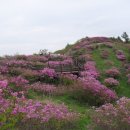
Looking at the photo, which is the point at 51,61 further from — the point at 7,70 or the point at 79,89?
the point at 79,89

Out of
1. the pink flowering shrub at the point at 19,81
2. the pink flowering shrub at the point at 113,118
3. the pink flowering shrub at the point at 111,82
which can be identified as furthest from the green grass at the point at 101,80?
the pink flowering shrub at the point at 113,118

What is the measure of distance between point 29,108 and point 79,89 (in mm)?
9952

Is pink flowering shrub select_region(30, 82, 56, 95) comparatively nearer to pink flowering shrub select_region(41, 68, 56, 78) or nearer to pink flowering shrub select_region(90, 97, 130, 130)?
pink flowering shrub select_region(41, 68, 56, 78)

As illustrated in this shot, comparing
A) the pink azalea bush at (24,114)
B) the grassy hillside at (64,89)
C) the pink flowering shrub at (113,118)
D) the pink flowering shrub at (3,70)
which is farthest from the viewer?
the pink flowering shrub at (3,70)

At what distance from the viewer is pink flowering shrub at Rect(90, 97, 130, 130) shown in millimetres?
13156

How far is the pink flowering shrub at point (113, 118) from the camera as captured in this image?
1316 centimetres

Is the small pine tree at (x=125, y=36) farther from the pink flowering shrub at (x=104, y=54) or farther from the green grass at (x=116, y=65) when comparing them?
the pink flowering shrub at (x=104, y=54)

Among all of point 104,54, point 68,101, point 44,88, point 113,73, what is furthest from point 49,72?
point 104,54

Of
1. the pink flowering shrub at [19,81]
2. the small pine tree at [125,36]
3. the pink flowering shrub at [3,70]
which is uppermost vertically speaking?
the small pine tree at [125,36]

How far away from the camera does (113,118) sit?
13.5 m

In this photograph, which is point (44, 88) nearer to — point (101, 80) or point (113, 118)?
point (101, 80)

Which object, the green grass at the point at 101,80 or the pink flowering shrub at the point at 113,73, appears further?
the pink flowering shrub at the point at 113,73

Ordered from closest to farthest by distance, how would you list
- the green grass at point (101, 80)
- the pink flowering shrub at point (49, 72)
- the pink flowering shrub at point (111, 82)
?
the green grass at point (101, 80)
the pink flowering shrub at point (49, 72)
the pink flowering shrub at point (111, 82)

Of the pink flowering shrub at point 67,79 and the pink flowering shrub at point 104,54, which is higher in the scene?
the pink flowering shrub at point 104,54
